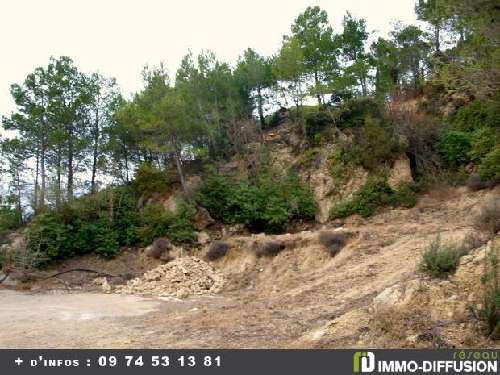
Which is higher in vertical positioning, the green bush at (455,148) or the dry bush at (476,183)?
the green bush at (455,148)

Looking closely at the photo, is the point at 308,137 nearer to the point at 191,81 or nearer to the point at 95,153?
the point at 191,81

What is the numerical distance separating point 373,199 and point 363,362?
16813mm

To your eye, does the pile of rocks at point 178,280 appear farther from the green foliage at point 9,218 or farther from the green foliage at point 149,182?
the green foliage at point 9,218

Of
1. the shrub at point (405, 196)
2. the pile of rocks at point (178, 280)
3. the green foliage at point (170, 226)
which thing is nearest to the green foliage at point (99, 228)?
the green foliage at point (170, 226)

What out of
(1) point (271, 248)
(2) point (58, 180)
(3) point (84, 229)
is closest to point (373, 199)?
(1) point (271, 248)

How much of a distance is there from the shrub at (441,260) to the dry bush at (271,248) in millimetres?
11151

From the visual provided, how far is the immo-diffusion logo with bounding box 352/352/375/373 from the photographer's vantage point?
17.9ft

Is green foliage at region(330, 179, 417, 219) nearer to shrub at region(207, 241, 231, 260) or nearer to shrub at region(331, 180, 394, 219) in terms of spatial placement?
shrub at region(331, 180, 394, 219)

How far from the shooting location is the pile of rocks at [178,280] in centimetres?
1906

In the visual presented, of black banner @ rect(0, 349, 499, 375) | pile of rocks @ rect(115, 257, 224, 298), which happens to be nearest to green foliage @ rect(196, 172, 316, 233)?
pile of rocks @ rect(115, 257, 224, 298)

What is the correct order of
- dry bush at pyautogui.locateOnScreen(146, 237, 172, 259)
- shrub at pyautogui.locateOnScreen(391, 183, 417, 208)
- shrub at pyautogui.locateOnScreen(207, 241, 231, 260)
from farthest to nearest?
dry bush at pyautogui.locateOnScreen(146, 237, 172, 259) → shrub at pyautogui.locateOnScreen(207, 241, 231, 260) → shrub at pyautogui.locateOnScreen(391, 183, 417, 208)

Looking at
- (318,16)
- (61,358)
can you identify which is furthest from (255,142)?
(61,358)

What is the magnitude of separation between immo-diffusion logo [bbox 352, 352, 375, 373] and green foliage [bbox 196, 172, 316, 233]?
55.7 ft

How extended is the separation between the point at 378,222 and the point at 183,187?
40.8ft
